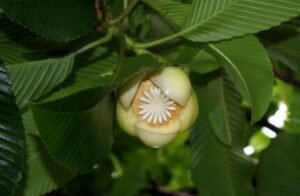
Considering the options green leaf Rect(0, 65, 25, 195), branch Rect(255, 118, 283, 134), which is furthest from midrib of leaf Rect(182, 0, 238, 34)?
branch Rect(255, 118, 283, 134)

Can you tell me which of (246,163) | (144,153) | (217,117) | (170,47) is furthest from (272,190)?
(144,153)

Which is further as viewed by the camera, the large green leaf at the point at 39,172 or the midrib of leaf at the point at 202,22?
the large green leaf at the point at 39,172

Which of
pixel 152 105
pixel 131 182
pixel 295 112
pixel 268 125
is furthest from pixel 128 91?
pixel 131 182

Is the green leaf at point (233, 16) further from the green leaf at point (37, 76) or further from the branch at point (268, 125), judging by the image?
the branch at point (268, 125)

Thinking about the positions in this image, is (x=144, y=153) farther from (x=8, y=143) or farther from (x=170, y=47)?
(x=8, y=143)

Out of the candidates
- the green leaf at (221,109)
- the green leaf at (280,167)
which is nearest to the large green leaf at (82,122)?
the green leaf at (221,109)

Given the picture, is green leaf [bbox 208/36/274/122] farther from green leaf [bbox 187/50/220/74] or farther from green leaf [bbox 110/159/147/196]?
green leaf [bbox 110/159/147/196]
